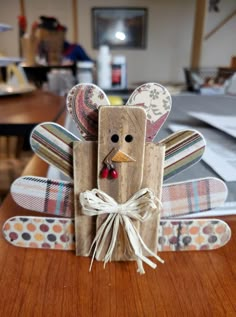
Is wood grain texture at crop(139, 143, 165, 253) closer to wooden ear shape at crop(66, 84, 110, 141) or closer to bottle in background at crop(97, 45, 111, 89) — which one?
wooden ear shape at crop(66, 84, 110, 141)

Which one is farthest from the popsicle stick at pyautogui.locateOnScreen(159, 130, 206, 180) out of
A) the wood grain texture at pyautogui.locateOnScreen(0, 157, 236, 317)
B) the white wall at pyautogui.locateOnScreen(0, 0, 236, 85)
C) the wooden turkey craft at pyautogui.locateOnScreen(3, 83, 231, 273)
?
the white wall at pyautogui.locateOnScreen(0, 0, 236, 85)

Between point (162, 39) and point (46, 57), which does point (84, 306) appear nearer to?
point (46, 57)

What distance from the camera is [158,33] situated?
4.03 metres

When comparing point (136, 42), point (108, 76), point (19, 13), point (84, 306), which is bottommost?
point (84, 306)

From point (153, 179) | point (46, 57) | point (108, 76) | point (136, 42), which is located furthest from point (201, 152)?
point (136, 42)

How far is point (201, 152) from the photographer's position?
30cm

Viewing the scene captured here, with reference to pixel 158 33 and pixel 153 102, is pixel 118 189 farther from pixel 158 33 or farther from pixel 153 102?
pixel 158 33

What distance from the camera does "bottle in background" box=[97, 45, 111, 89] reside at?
149 centimetres

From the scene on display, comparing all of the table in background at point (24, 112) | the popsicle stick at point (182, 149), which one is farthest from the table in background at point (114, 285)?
the table in background at point (24, 112)

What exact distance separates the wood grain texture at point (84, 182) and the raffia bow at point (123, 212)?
11 mm

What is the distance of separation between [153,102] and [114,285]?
18 cm

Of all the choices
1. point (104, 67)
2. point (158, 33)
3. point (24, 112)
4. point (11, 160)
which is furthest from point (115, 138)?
point (158, 33)

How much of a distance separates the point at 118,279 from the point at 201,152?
15 cm

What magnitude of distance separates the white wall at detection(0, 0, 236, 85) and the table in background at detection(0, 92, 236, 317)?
379 cm
